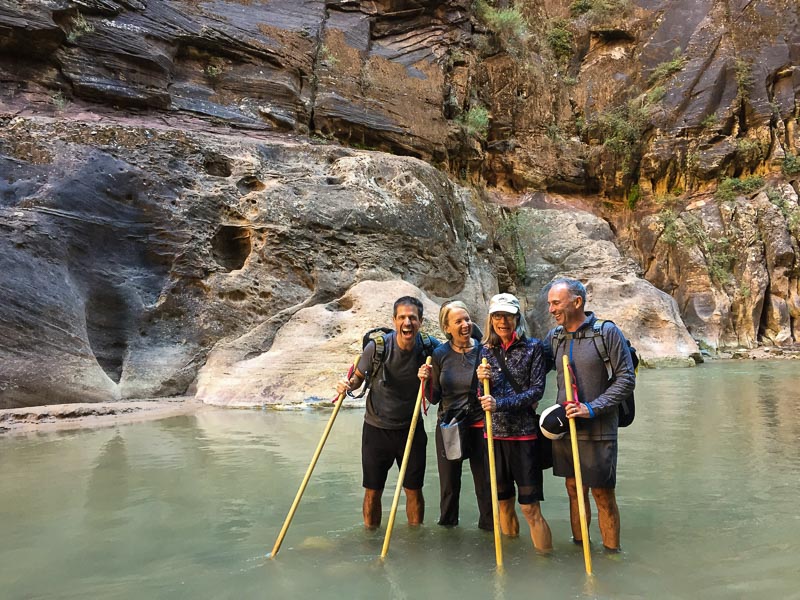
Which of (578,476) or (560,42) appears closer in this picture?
(578,476)

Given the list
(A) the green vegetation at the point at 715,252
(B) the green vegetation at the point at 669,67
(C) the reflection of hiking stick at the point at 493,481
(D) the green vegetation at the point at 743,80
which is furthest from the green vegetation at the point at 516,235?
(C) the reflection of hiking stick at the point at 493,481

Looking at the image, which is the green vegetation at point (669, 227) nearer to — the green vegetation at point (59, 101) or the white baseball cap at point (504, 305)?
the green vegetation at point (59, 101)

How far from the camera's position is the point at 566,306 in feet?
11.0

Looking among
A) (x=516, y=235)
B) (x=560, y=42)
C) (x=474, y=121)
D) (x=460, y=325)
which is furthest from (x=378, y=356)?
(x=560, y=42)

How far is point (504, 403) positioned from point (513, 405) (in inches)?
2.1

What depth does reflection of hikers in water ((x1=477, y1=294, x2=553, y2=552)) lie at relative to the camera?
10.9 feet

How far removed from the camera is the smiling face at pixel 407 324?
146 inches

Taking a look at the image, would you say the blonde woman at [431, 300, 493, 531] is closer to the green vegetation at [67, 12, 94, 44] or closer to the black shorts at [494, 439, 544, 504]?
the black shorts at [494, 439, 544, 504]

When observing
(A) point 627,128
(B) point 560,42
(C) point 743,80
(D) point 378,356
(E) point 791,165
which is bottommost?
(D) point 378,356

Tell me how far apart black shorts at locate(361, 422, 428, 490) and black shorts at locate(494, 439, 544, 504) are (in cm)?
55

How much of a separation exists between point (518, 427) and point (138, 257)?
33.9ft

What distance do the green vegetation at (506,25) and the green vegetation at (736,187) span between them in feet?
38.4

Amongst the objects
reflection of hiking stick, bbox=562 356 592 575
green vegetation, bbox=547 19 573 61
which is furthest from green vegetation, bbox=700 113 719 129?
reflection of hiking stick, bbox=562 356 592 575

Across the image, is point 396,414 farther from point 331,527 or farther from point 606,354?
point 606,354
